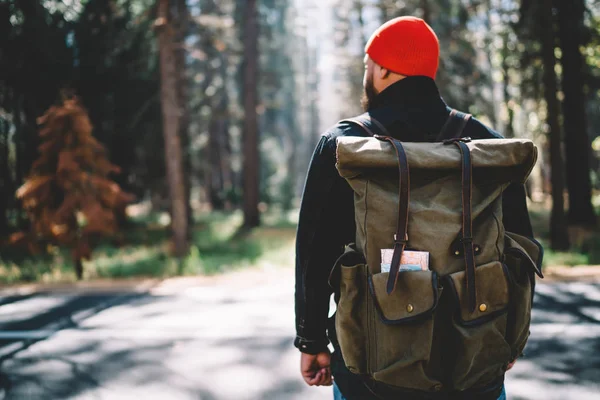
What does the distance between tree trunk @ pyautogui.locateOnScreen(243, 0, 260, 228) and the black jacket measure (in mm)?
17476

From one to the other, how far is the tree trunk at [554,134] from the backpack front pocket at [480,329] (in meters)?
11.4

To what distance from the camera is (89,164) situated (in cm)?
990

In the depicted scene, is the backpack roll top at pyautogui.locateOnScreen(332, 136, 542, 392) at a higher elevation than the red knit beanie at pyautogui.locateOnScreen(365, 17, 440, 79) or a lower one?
lower

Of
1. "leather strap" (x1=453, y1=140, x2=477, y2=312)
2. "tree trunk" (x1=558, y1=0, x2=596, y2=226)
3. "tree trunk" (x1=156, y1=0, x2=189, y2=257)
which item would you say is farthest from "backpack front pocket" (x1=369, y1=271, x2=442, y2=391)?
"tree trunk" (x1=558, y1=0, x2=596, y2=226)

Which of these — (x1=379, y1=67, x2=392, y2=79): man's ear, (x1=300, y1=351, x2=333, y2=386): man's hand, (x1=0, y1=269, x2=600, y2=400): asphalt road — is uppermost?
(x1=379, y1=67, x2=392, y2=79): man's ear

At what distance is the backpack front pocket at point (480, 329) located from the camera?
1536 mm

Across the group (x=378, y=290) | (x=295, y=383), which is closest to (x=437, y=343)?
(x=378, y=290)

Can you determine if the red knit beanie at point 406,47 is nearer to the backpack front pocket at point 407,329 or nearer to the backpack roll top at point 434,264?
the backpack roll top at point 434,264

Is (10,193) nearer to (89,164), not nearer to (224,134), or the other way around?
(89,164)

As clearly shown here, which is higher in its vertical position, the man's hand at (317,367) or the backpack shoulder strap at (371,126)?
the backpack shoulder strap at (371,126)

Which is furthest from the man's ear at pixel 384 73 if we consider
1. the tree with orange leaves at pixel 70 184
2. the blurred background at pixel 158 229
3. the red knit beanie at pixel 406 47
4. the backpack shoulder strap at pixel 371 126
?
the tree with orange leaves at pixel 70 184

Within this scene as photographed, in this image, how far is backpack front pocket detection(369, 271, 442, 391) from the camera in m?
1.52

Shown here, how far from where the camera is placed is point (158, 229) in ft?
68.1

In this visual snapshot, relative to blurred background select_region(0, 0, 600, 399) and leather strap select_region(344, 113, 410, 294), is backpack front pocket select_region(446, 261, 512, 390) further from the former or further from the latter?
blurred background select_region(0, 0, 600, 399)
